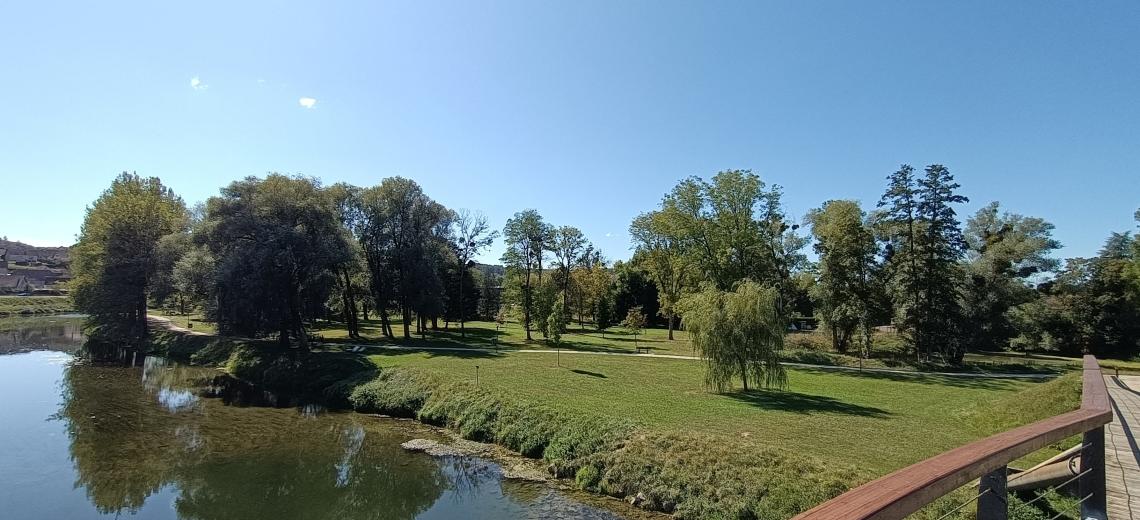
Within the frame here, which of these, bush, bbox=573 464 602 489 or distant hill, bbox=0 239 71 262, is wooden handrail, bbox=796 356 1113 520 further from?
distant hill, bbox=0 239 71 262

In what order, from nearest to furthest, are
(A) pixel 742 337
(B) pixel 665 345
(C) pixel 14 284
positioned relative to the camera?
(A) pixel 742 337 < (B) pixel 665 345 < (C) pixel 14 284

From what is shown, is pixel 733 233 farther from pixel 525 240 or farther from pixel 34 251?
pixel 34 251

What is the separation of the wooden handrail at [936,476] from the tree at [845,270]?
129 ft

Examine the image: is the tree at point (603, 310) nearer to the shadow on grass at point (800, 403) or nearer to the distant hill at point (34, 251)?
the shadow on grass at point (800, 403)

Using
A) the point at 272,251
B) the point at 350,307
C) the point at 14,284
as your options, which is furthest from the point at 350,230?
the point at 14,284

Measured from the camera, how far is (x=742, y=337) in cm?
2338

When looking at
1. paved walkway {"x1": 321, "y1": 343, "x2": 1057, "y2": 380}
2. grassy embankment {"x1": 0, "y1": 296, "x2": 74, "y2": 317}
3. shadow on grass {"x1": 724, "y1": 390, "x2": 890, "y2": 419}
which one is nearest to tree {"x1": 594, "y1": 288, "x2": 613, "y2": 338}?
paved walkway {"x1": 321, "y1": 343, "x2": 1057, "y2": 380}

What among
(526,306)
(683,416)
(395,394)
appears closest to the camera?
(683,416)

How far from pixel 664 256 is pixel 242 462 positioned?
1694 inches

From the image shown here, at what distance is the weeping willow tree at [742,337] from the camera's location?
76.3 feet

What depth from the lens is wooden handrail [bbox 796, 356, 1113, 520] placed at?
183cm

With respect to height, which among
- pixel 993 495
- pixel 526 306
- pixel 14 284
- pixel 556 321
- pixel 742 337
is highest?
pixel 526 306

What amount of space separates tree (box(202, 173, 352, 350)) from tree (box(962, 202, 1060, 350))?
47514 millimetres

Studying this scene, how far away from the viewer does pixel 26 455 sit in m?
17.5
